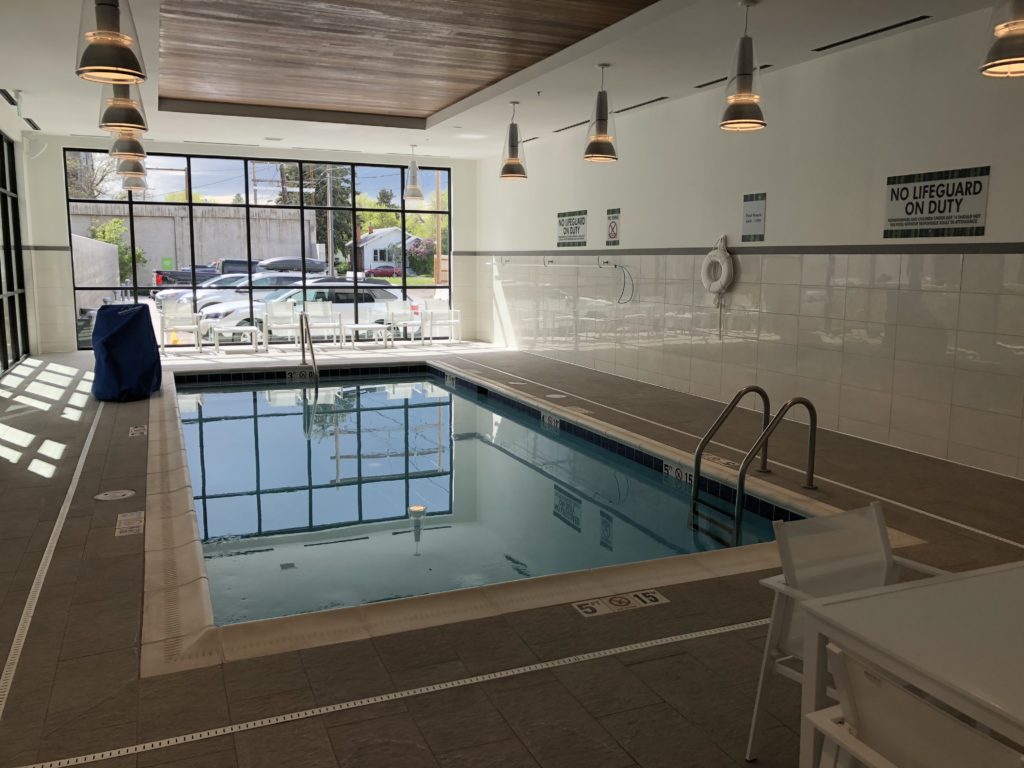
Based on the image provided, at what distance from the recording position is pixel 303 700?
8.14ft

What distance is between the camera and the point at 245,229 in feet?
39.5

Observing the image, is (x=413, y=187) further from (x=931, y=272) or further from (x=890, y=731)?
(x=890, y=731)

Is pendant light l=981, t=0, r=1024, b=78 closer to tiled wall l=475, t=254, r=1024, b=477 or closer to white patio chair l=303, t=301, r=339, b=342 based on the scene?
tiled wall l=475, t=254, r=1024, b=477

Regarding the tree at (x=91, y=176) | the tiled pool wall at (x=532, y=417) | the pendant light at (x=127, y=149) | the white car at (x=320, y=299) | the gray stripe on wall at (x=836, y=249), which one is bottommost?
the tiled pool wall at (x=532, y=417)

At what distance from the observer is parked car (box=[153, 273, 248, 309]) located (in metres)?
11.7

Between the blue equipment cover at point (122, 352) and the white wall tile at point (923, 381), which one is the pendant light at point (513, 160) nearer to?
the white wall tile at point (923, 381)

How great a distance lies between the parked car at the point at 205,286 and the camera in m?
11.7

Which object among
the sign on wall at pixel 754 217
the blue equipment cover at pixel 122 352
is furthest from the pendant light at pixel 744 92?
the blue equipment cover at pixel 122 352

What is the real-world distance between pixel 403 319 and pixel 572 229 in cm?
373

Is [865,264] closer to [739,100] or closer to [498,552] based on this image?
[739,100]

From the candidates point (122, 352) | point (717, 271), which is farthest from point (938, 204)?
point (122, 352)

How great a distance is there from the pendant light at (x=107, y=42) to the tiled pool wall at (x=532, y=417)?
12.8 feet

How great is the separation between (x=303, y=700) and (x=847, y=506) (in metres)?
3.17

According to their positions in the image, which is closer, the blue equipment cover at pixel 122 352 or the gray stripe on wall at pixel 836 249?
the gray stripe on wall at pixel 836 249
